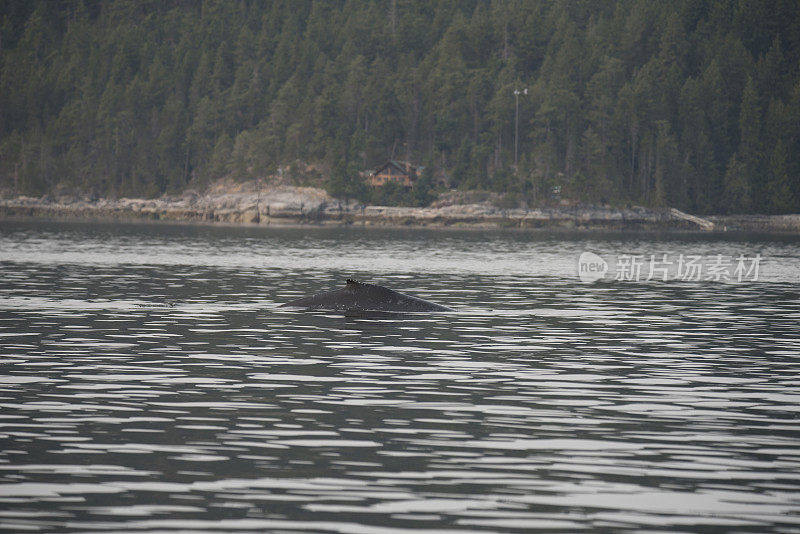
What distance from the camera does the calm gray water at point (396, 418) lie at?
15547mm

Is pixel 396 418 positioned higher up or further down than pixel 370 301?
further down

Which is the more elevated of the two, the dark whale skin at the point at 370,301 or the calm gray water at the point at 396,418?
the dark whale skin at the point at 370,301

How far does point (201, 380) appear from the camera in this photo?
2695 centimetres

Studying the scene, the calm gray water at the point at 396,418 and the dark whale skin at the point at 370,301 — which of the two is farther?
the dark whale skin at the point at 370,301

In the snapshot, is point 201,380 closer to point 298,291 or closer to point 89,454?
point 89,454

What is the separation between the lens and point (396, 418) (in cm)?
2231

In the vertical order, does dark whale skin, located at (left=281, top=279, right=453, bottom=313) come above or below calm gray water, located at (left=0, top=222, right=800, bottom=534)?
above

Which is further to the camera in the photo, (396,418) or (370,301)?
(370,301)

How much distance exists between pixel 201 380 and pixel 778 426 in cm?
1278

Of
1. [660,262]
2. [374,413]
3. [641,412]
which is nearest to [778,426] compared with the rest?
[641,412]

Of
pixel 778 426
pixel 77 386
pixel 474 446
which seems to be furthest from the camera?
pixel 77 386

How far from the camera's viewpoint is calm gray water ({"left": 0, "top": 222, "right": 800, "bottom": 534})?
51.0 feet

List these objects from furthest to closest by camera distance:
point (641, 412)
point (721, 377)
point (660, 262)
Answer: point (660, 262)
point (721, 377)
point (641, 412)

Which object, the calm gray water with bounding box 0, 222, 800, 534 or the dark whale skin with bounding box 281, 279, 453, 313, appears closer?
the calm gray water with bounding box 0, 222, 800, 534
